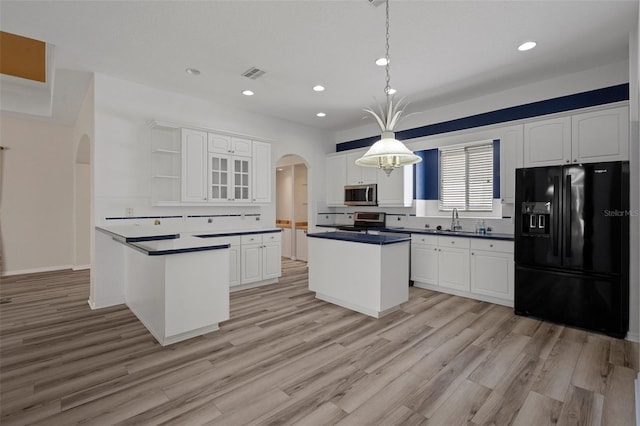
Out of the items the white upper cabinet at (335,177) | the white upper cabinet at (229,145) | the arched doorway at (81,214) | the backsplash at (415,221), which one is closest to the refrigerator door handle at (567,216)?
the backsplash at (415,221)

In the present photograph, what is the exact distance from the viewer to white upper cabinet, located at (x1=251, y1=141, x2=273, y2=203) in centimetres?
519

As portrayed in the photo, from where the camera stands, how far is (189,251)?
2.90 metres

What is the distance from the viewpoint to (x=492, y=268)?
13.4 ft

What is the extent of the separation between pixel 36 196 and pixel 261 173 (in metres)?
4.53

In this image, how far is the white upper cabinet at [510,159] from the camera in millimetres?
4047

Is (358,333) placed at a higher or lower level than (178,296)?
lower

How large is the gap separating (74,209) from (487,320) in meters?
7.56

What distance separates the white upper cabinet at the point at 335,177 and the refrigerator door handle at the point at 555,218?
3.63 metres

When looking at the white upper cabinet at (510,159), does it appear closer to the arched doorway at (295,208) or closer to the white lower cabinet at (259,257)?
the white lower cabinet at (259,257)

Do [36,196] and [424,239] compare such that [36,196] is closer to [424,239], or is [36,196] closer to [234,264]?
[234,264]

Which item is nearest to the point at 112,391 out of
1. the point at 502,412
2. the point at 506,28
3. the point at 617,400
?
the point at 502,412

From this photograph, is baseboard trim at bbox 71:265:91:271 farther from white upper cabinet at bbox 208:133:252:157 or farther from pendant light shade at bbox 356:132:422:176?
pendant light shade at bbox 356:132:422:176

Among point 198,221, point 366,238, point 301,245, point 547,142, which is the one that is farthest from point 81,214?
point 547,142

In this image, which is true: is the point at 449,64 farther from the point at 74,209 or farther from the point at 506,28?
the point at 74,209
